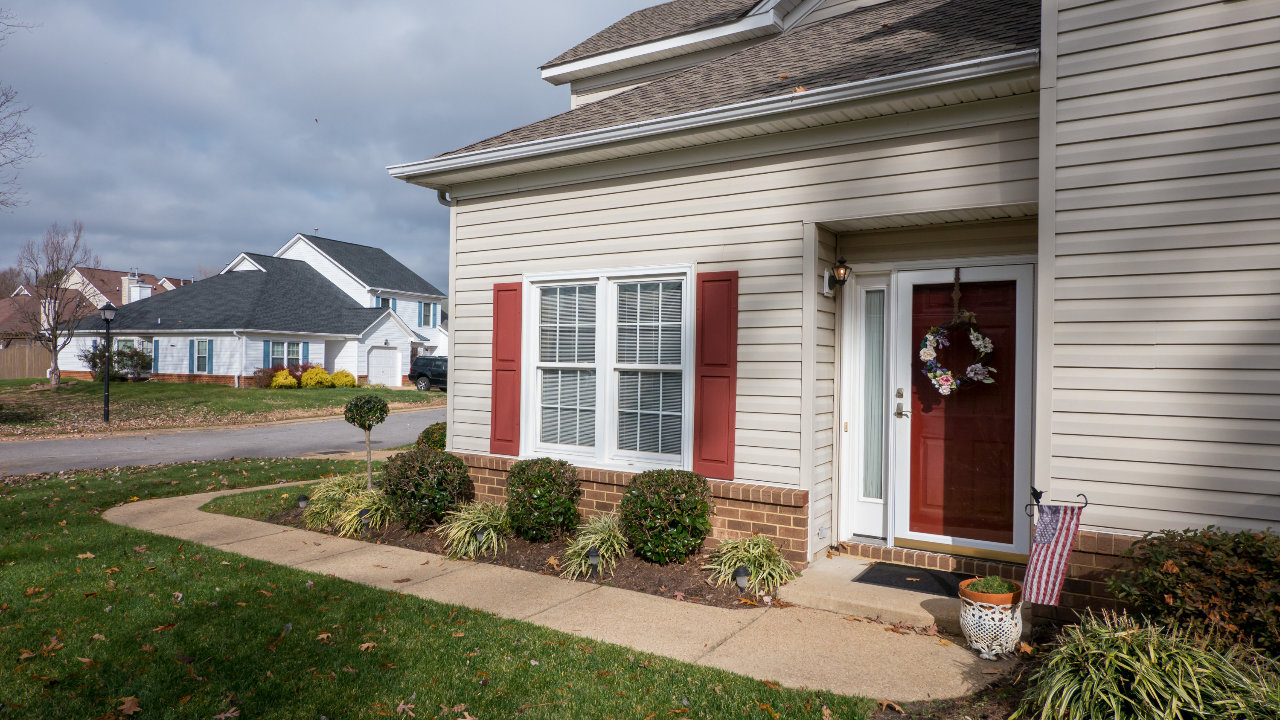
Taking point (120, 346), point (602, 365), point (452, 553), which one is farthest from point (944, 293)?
point (120, 346)

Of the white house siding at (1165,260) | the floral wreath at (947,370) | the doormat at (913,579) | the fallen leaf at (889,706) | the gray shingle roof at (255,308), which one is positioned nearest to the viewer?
the fallen leaf at (889,706)

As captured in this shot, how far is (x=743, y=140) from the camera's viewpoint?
5582mm

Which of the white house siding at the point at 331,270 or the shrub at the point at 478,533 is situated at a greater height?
the white house siding at the point at 331,270

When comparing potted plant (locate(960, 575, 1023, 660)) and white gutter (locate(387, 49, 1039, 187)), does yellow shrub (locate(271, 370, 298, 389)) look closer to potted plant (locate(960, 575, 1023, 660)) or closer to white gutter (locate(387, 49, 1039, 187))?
white gutter (locate(387, 49, 1039, 187))

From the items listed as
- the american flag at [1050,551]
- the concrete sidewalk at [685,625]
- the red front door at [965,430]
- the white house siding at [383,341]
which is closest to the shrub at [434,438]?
the concrete sidewalk at [685,625]

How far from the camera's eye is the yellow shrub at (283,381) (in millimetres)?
25984

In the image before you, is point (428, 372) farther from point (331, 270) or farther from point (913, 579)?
point (913, 579)

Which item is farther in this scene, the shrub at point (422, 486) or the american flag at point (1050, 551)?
the shrub at point (422, 486)

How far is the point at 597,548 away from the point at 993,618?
2761 millimetres

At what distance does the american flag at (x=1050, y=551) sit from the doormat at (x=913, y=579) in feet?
2.73

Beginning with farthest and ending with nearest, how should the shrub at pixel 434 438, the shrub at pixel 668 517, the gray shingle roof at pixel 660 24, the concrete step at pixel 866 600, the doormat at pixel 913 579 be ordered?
the gray shingle roof at pixel 660 24, the shrub at pixel 434 438, the shrub at pixel 668 517, the doormat at pixel 913 579, the concrete step at pixel 866 600

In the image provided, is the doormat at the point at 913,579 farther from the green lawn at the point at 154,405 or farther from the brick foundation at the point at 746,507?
the green lawn at the point at 154,405

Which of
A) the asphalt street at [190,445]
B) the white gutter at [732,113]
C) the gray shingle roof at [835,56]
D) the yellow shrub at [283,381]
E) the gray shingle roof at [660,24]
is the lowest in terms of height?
the asphalt street at [190,445]

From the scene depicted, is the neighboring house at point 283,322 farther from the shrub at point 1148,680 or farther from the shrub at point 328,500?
the shrub at point 1148,680
